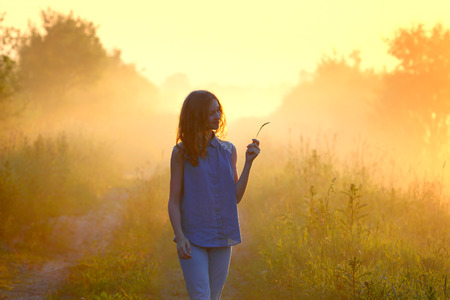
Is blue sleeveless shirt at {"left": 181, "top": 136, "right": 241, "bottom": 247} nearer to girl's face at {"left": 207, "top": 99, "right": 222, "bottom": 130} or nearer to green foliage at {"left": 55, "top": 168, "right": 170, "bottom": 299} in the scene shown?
girl's face at {"left": 207, "top": 99, "right": 222, "bottom": 130}

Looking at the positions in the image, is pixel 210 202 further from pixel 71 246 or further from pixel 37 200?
pixel 37 200

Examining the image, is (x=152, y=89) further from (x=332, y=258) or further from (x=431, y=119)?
(x=332, y=258)

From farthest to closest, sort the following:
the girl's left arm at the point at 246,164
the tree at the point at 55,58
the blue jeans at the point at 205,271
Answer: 1. the tree at the point at 55,58
2. the girl's left arm at the point at 246,164
3. the blue jeans at the point at 205,271

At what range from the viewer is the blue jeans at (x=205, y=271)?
8.71 ft

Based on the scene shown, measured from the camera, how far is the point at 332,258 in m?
4.88

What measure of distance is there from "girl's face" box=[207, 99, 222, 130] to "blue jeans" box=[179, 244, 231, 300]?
0.91 metres

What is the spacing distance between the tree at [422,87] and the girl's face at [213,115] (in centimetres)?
1675

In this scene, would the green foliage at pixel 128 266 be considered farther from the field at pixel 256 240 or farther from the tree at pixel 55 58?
the tree at pixel 55 58

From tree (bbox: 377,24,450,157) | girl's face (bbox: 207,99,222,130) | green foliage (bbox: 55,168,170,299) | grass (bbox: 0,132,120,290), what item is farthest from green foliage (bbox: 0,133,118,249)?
tree (bbox: 377,24,450,157)

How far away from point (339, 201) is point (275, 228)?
139 cm

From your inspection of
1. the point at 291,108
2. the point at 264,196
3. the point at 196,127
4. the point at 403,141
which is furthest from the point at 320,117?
the point at 196,127

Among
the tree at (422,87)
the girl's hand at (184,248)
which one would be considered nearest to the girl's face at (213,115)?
the girl's hand at (184,248)

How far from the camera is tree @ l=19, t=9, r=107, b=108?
70.9 ft

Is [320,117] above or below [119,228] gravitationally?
above
